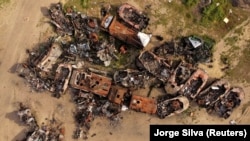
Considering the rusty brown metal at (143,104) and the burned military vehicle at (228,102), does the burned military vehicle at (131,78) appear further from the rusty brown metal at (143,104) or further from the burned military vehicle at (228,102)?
the burned military vehicle at (228,102)

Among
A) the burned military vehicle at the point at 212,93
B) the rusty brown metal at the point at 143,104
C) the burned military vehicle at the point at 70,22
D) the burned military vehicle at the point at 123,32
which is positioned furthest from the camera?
the burned military vehicle at the point at 70,22

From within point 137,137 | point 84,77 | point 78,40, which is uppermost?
point 78,40

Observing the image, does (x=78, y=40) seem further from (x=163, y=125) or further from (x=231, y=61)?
(x=231, y=61)

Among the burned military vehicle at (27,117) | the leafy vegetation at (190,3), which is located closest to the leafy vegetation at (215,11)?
the leafy vegetation at (190,3)

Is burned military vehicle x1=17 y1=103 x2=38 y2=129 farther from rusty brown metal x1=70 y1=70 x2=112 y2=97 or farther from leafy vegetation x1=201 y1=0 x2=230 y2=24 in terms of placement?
leafy vegetation x1=201 y1=0 x2=230 y2=24

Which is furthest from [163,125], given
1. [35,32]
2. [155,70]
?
[35,32]
